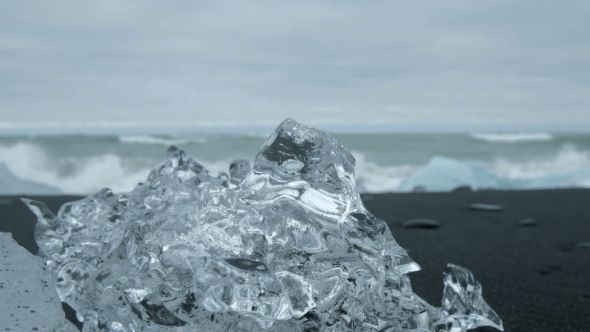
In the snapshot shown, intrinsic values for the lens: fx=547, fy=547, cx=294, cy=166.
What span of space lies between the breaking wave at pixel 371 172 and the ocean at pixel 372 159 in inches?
0.8

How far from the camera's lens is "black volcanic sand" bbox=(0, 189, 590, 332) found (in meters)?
1.78

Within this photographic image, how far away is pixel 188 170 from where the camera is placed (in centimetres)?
189

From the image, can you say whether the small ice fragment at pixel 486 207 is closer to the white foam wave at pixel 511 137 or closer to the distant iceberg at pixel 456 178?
the distant iceberg at pixel 456 178

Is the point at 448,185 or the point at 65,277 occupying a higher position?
the point at 65,277

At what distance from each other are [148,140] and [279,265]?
16018mm

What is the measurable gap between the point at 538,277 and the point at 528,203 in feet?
7.19

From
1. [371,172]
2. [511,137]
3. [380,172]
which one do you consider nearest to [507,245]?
[371,172]

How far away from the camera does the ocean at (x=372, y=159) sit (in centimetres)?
982

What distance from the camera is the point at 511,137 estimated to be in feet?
66.0

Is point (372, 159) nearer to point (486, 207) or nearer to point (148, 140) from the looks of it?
point (148, 140)

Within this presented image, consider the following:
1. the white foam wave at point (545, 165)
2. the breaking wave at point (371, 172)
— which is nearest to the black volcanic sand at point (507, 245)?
the breaking wave at point (371, 172)

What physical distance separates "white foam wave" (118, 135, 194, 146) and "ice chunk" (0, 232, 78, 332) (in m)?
15.3

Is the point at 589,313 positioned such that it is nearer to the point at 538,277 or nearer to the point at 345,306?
the point at 538,277

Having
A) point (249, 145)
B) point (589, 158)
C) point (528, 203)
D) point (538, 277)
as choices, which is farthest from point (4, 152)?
point (589, 158)
